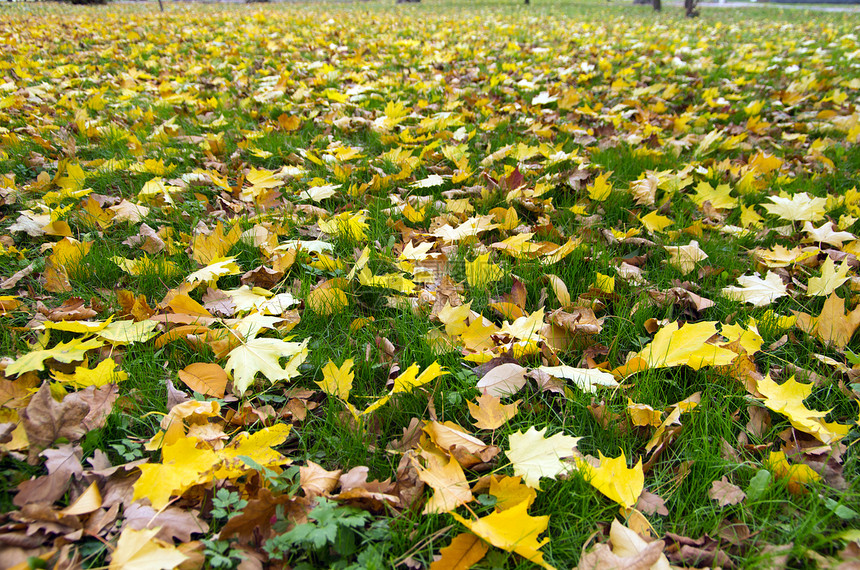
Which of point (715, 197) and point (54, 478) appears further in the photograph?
point (715, 197)

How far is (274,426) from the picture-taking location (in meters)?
1.21

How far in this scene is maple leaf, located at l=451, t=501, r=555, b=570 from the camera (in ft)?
3.11

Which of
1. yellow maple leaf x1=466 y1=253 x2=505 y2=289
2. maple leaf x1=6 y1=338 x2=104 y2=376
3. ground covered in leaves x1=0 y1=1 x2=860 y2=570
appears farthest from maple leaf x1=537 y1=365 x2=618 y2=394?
maple leaf x1=6 y1=338 x2=104 y2=376

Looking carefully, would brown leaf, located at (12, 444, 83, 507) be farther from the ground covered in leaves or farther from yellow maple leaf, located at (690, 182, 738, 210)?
yellow maple leaf, located at (690, 182, 738, 210)

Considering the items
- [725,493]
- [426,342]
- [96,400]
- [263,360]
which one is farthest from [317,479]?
[725,493]

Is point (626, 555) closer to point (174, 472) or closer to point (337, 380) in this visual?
point (337, 380)

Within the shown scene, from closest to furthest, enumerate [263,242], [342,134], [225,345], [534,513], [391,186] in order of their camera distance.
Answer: [534,513], [225,345], [263,242], [391,186], [342,134]

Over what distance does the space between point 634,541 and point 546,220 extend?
1403mm

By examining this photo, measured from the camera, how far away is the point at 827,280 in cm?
172

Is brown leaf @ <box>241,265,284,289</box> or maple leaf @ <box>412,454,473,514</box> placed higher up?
brown leaf @ <box>241,265,284,289</box>

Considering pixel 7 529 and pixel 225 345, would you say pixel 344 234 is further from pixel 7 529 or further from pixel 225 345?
pixel 7 529

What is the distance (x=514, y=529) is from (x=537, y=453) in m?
0.22

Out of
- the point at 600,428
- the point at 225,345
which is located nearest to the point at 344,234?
the point at 225,345

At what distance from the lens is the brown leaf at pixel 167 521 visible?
978mm
